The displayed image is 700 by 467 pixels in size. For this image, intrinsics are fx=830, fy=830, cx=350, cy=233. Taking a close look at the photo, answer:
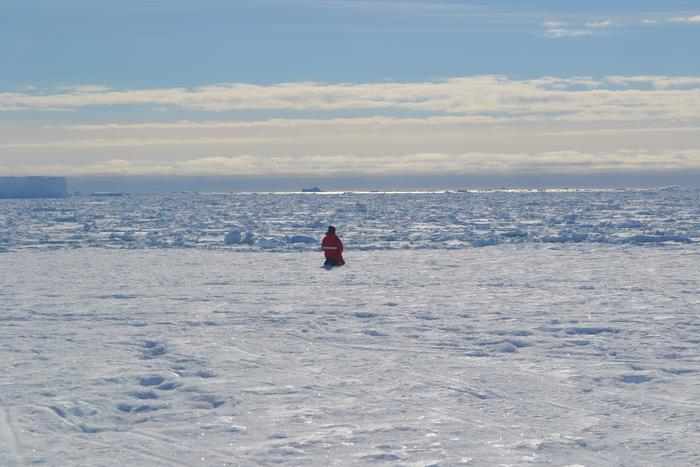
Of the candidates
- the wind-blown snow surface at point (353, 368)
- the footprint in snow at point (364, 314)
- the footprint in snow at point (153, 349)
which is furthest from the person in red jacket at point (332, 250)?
the footprint in snow at point (153, 349)

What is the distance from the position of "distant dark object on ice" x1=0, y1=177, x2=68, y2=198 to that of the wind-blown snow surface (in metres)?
Answer: 82.6

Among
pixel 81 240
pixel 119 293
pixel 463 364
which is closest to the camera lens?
pixel 463 364

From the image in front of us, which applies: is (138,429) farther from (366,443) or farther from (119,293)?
(119,293)

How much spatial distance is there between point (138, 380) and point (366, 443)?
2.24m

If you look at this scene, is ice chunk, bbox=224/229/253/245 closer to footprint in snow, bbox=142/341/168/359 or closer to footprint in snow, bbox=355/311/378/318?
footprint in snow, bbox=355/311/378/318

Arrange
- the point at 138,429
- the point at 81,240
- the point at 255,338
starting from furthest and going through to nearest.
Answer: the point at 81,240 → the point at 255,338 → the point at 138,429

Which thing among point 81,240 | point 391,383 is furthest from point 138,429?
point 81,240

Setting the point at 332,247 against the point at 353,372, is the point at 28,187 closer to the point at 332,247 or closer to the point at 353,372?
the point at 332,247

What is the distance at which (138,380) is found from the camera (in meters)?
6.23

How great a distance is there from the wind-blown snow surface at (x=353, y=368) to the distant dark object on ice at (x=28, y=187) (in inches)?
3251

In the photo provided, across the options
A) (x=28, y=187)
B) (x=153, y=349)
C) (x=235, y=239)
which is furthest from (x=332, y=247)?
(x=28, y=187)

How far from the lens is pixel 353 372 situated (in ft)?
21.3

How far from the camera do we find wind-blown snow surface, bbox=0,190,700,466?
4734 millimetres

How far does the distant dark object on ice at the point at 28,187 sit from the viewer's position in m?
90.6
